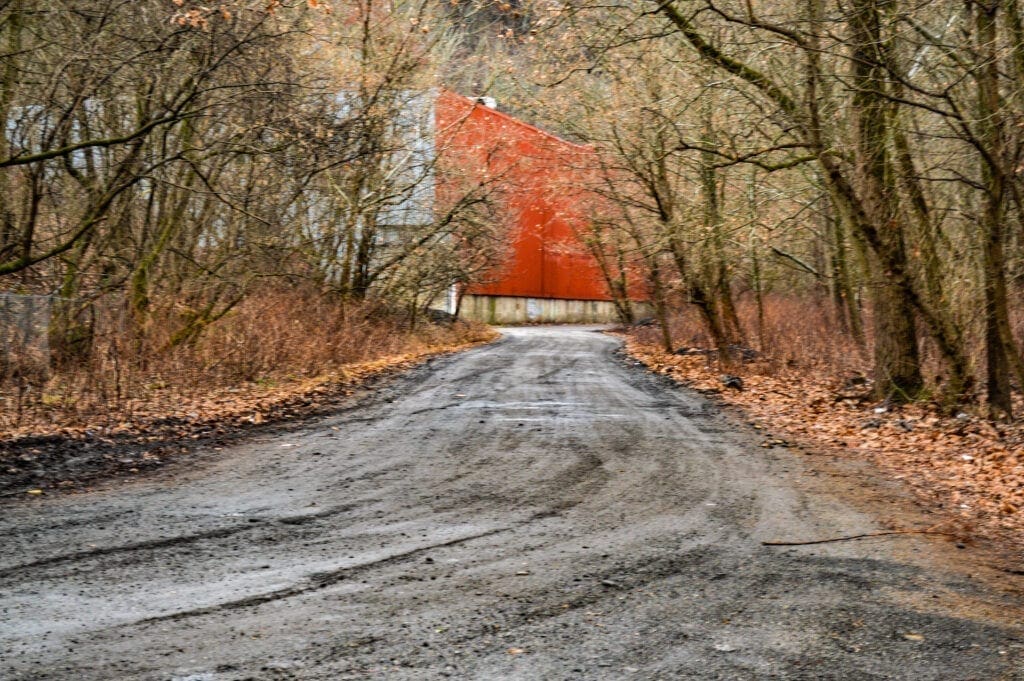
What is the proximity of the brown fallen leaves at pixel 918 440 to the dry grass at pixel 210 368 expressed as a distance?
7189mm

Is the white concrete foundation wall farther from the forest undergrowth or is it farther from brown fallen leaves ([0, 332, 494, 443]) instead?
brown fallen leaves ([0, 332, 494, 443])

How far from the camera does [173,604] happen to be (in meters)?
5.05

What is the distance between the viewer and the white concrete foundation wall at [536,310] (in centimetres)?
4750

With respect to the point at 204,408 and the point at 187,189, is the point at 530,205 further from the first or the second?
the point at 204,408

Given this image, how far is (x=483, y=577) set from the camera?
5.69 meters

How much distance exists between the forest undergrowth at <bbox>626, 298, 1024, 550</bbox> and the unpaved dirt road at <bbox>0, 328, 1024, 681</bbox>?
91 centimetres

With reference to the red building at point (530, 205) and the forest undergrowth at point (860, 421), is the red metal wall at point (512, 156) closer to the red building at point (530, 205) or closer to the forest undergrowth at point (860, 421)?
the red building at point (530, 205)

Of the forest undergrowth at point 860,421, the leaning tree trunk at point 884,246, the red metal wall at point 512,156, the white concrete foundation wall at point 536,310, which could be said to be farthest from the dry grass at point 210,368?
the white concrete foundation wall at point 536,310

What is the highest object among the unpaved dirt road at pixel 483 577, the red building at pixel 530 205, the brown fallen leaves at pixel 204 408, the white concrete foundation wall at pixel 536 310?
the red building at pixel 530 205

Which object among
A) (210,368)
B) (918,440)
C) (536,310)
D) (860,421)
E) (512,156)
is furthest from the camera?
(536,310)

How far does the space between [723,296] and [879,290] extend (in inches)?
331

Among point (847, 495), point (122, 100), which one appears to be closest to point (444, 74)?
point (122, 100)

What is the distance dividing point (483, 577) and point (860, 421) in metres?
9.18

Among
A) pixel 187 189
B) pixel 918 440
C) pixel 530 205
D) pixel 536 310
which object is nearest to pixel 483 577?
pixel 918 440
